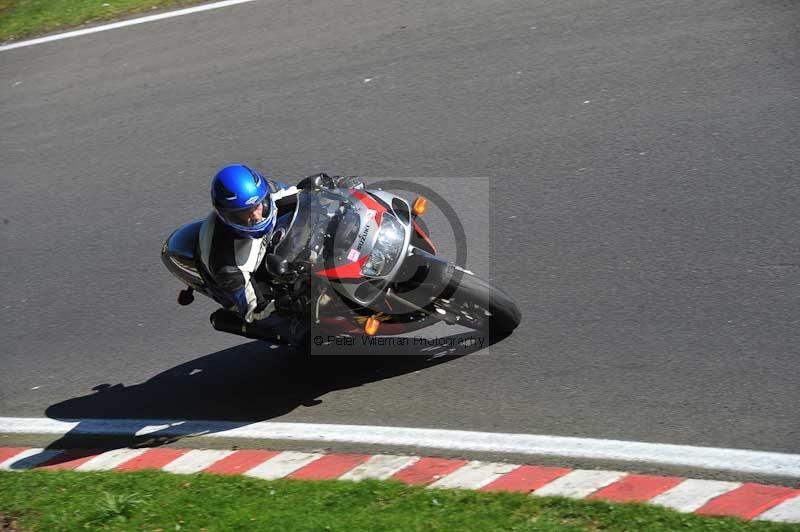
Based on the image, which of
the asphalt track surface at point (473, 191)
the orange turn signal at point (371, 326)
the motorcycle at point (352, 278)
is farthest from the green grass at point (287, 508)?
the motorcycle at point (352, 278)

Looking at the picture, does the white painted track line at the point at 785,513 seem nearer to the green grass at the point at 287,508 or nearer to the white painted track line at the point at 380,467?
the green grass at the point at 287,508

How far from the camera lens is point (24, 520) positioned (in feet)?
18.9

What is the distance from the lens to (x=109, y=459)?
6664 millimetres

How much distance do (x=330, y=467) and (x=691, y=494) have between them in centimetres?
223

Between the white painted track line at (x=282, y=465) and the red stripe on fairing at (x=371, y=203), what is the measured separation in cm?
164

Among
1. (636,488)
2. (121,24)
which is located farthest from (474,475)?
(121,24)

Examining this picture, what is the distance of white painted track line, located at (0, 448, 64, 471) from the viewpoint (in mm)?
6684

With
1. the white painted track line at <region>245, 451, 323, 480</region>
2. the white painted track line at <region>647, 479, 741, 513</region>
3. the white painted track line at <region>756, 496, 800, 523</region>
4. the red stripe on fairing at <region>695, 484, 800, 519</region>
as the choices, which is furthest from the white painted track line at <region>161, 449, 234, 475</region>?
the white painted track line at <region>756, 496, 800, 523</region>

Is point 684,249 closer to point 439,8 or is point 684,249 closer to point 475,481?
point 475,481

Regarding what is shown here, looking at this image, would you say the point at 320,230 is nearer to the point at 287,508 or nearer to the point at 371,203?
the point at 371,203

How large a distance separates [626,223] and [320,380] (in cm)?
283

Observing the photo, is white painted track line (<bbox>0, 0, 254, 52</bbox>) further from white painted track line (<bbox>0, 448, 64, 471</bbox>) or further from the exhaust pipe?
white painted track line (<bbox>0, 448, 64, 471</bbox>)

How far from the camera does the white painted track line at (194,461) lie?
20.8ft

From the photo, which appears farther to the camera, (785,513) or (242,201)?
(242,201)
